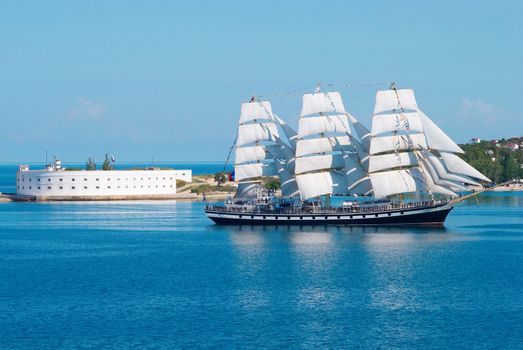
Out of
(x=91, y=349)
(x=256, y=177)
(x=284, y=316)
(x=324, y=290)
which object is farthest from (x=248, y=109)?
(x=91, y=349)

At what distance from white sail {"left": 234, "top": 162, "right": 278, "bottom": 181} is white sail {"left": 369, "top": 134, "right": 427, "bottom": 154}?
43.4ft

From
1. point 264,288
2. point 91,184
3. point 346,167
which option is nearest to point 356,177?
point 346,167

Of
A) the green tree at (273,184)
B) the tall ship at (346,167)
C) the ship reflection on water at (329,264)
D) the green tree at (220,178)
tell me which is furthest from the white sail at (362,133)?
the green tree at (220,178)

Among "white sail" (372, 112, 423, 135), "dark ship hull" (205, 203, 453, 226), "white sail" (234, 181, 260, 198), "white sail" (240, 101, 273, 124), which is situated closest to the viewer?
"dark ship hull" (205, 203, 453, 226)

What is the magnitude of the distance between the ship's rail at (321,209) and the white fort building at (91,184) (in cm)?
5407

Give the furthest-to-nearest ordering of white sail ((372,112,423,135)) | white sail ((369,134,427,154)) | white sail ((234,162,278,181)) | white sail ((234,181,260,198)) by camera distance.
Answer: white sail ((234,162,278,181)), white sail ((234,181,260,198)), white sail ((372,112,423,135)), white sail ((369,134,427,154))

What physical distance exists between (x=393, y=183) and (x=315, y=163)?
963cm

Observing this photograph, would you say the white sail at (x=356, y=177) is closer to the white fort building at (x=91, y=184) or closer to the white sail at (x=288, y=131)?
the white sail at (x=288, y=131)

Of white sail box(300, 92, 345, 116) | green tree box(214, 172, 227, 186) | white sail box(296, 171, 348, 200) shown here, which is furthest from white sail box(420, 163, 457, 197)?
green tree box(214, 172, 227, 186)

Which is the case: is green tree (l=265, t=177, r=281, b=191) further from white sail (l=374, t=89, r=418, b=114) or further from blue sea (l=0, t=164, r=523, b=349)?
blue sea (l=0, t=164, r=523, b=349)

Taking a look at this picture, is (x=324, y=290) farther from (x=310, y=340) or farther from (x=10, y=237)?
(x=10, y=237)

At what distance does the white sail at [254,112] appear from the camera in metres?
119

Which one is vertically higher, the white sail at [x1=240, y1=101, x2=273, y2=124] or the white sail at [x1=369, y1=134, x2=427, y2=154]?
the white sail at [x1=240, y1=101, x2=273, y2=124]

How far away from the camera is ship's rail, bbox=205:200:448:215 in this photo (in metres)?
107
